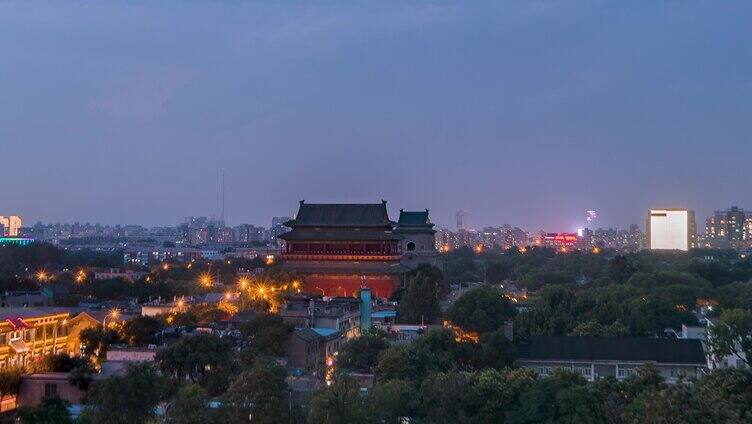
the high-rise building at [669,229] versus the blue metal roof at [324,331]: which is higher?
the high-rise building at [669,229]

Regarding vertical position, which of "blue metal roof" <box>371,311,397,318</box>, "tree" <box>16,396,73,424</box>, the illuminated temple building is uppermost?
the illuminated temple building

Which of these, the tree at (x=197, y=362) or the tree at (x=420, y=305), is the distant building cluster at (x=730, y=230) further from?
the tree at (x=197, y=362)

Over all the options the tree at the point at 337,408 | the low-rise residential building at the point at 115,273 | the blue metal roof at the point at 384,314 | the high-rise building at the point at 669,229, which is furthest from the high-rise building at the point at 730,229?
the tree at the point at 337,408

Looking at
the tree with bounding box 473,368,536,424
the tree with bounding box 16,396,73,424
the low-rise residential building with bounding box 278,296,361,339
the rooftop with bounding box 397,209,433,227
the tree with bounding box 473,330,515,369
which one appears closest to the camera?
the tree with bounding box 16,396,73,424

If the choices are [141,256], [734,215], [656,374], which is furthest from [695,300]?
[734,215]

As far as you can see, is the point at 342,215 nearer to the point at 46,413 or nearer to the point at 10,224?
the point at 46,413

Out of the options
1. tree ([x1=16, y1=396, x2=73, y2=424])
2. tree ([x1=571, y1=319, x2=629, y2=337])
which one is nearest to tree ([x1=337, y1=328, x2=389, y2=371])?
tree ([x1=16, y1=396, x2=73, y2=424])

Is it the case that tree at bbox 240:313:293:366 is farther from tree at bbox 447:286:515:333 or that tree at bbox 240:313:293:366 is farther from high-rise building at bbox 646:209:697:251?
high-rise building at bbox 646:209:697:251
